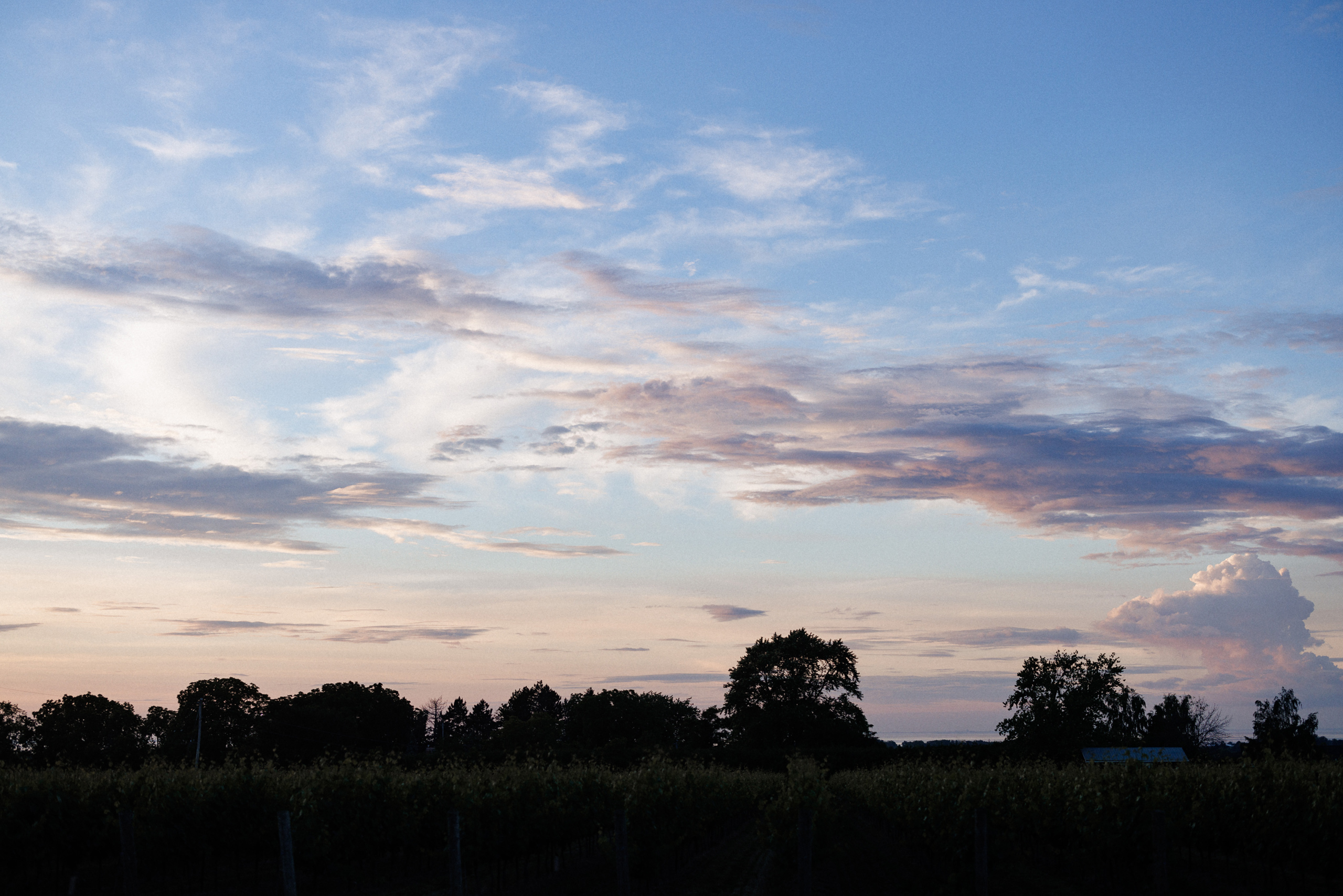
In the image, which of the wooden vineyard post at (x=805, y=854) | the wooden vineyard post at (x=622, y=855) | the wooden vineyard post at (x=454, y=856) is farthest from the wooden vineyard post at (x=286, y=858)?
the wooden vineyard post at (x=805, y=854)

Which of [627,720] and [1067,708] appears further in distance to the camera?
[627,720]

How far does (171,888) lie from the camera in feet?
70.7

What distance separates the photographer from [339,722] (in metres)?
76.8

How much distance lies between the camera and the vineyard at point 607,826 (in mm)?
18625

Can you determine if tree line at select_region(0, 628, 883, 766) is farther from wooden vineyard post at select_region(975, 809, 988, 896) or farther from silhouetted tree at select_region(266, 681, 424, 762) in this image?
wooden vineyard post at select_region(975, 809, 988, 896)

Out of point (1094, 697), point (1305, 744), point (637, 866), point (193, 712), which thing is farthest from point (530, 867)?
point (1305, 744)

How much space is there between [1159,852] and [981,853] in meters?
2.65

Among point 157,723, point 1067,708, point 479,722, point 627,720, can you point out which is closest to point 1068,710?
point 1067,708

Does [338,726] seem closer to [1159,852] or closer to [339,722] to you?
[339,722]

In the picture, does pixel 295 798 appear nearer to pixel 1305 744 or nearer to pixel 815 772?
pixel 815 772

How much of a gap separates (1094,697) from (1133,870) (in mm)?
39549

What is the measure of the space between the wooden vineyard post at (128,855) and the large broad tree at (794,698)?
51226 mm

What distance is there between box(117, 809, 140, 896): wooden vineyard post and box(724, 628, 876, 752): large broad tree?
51.2 m

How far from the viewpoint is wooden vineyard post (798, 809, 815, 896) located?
13.6 metres
